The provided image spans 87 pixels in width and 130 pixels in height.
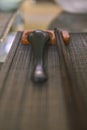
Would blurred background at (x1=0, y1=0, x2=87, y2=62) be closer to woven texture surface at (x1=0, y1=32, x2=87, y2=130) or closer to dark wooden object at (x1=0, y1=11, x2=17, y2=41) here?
dark wooden object at (x1=0, y1=11, x2=17, y2=41)

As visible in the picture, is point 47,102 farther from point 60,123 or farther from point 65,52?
point 65,52

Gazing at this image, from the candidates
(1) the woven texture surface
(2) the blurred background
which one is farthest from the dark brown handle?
(2) the blurred background

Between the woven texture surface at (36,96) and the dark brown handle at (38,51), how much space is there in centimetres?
1

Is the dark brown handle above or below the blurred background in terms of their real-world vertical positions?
below

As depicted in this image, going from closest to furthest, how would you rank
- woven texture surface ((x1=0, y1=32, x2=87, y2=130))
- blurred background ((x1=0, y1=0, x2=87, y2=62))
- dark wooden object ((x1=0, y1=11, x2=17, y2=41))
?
woven texture surface ((x1=0, y1=32, x2=87, y2=130)), dark wooden object ((x1=0, y1=11, x2=17, y2=41)), blurred background ((x1=0, y1=0, x2=87, y2=62))

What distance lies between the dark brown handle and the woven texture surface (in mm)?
12

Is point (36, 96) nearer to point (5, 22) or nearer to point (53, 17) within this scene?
point (5, 22)

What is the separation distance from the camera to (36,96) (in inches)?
14.1

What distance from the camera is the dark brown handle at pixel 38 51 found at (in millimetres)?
392

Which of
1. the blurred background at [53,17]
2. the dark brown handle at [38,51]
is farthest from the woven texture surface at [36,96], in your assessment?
the blurred background at [53,17]

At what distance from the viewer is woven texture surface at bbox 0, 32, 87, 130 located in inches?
12.0

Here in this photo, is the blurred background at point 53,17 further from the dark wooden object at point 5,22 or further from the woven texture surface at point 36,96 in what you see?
the woven texture surface at point 36,96

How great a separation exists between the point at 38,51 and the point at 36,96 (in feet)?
→ 0.45

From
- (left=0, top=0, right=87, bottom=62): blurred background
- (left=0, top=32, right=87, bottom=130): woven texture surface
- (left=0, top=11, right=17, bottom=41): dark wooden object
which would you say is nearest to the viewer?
(left=0, top=32, right=87, bottom=130): woven texture surface
